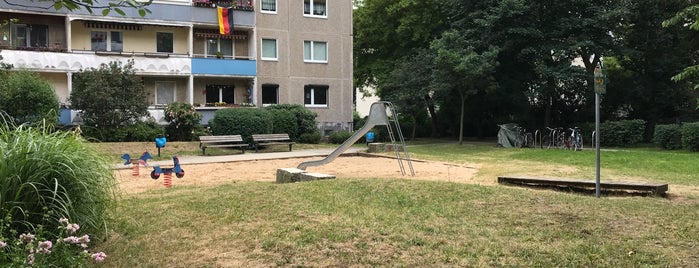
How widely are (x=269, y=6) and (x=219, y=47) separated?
3815 millimetres

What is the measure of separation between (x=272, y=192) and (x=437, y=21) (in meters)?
26.7

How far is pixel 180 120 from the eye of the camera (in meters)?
26.2

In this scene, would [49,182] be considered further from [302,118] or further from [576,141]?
[302,118]

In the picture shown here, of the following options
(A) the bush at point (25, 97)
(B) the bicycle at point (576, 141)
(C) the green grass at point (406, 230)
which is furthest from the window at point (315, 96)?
(C) the green grass at point (406, 230)

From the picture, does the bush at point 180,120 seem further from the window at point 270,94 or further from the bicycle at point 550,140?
the bicycle at point 550,140

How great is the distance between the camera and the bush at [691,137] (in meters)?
20.7

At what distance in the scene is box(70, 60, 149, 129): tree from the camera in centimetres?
2391

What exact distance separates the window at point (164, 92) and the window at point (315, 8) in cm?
896

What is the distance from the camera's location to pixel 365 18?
36031 millimetres

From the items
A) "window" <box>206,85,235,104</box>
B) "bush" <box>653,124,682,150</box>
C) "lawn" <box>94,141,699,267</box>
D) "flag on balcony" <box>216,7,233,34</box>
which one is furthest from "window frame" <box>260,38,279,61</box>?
"lawn" <box>94,141,699,267</box>

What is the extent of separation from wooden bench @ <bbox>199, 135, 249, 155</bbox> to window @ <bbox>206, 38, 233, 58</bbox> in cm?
1007

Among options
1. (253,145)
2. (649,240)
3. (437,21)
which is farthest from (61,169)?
(437,21)

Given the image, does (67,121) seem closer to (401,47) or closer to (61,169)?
(401,47)

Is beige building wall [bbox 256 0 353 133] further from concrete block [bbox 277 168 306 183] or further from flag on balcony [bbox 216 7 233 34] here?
concrete block [bbox 277 168 306 183]
